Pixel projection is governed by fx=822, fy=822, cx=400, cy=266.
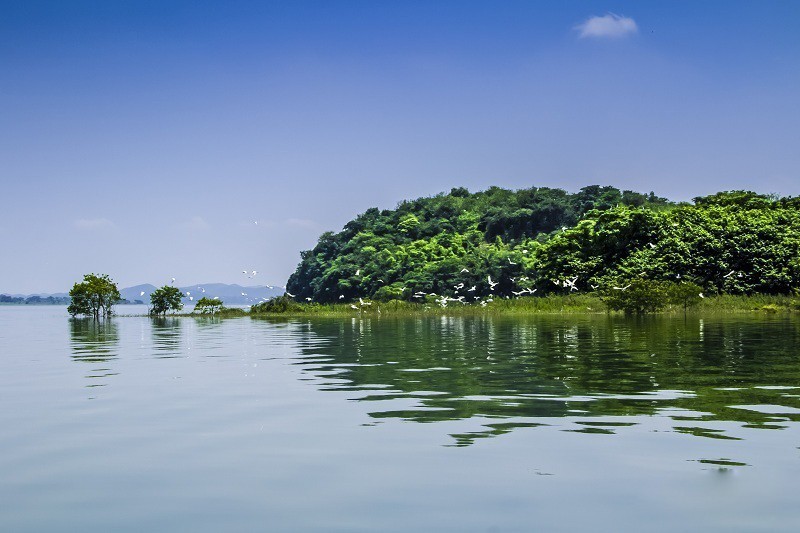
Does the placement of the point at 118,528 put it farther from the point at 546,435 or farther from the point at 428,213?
the point at 428,213

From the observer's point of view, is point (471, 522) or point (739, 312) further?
point (739, 312)

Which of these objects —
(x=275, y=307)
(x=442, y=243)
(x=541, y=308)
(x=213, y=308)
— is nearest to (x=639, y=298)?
(x=541, y=308)

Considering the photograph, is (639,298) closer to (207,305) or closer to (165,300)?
(207,305)

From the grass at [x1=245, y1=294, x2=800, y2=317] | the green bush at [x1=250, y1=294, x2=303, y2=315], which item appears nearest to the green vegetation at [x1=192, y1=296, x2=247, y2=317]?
the green bush at [x1=250, y1=294, x2=303, y2=315]

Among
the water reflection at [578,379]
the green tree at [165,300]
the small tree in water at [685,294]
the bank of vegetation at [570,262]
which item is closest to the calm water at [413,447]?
the water reflection at [578,379]

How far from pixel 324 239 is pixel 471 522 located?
473ft

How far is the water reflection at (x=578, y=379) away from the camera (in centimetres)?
1387

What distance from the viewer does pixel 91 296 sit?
9044cm

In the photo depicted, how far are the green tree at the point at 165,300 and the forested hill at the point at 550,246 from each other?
28.0 meters

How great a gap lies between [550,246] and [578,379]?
213ft

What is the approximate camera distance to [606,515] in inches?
318

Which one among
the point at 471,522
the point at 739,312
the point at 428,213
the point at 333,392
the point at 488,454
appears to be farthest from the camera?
the point at 428,213

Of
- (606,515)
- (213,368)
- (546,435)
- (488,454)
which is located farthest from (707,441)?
(213,368)

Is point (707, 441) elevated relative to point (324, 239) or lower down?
lower down
